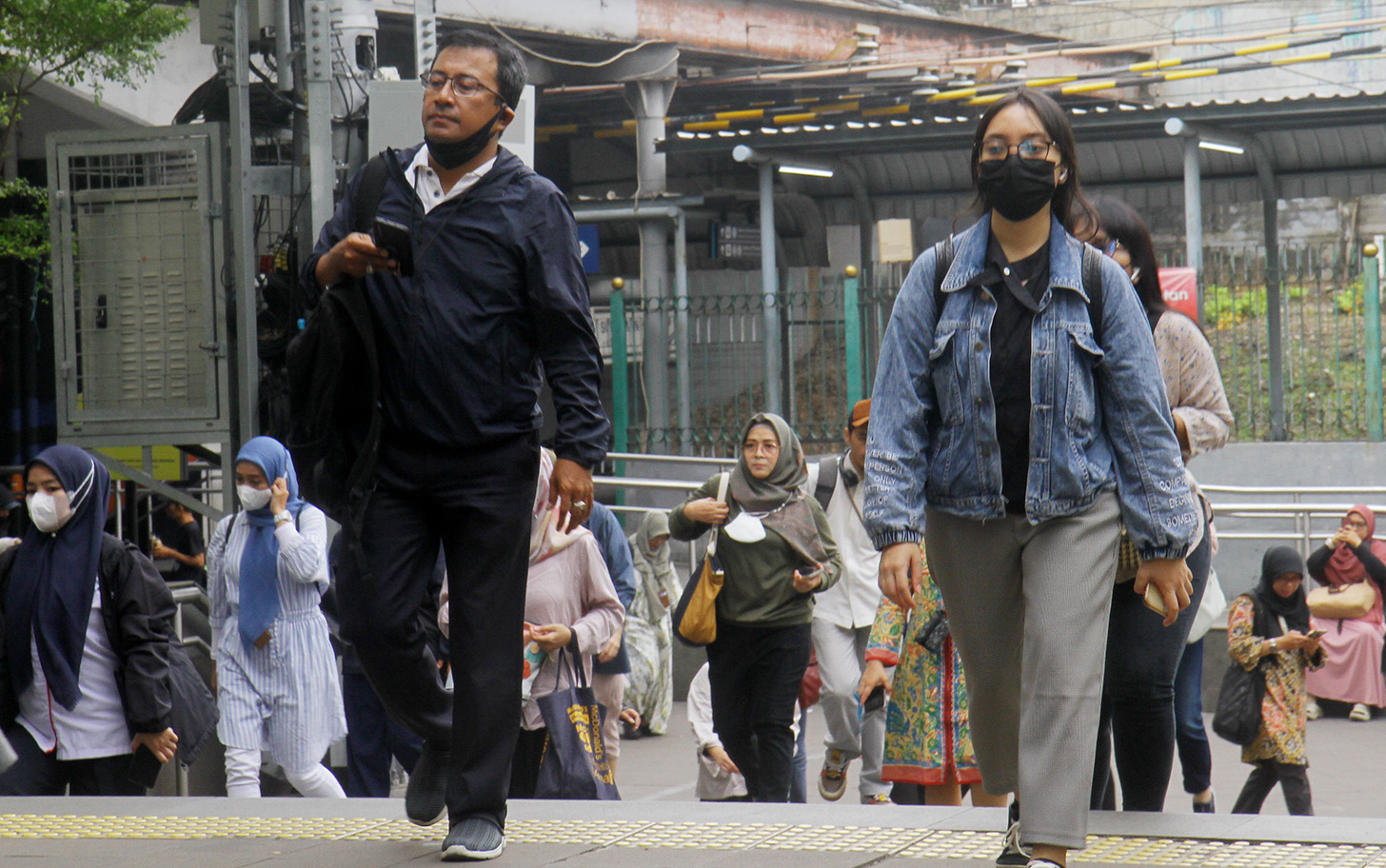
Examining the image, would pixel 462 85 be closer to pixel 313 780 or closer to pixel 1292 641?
pixel 313 780

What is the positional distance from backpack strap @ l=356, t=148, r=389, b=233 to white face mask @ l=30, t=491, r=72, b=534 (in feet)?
9.43

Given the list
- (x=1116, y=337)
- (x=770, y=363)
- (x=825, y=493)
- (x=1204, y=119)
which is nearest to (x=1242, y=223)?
(x=1204, y=119)

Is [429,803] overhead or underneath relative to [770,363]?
underneath

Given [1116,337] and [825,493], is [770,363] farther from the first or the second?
[1116,337]

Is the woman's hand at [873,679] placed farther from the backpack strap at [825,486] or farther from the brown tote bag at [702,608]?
the backpack strap at [825,486]

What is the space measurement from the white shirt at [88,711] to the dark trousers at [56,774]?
42 mm

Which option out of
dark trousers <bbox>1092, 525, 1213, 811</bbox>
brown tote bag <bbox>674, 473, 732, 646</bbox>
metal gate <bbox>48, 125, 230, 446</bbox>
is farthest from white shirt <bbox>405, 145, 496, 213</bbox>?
metal gate <bbox>48, 125, 230, 446</bbox>

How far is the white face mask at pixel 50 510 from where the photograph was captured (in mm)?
6551

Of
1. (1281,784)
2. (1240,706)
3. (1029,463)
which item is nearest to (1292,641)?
(1240,706)

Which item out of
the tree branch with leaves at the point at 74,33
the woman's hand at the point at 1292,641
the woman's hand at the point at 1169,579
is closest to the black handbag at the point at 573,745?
the woman's hand at the point at 1169,579

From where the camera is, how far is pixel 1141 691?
4551 mm

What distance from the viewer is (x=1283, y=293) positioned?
15.8 metres

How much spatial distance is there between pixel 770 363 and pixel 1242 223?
666 centimetres

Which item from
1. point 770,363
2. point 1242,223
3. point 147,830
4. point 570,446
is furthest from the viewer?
point 1242,223
